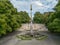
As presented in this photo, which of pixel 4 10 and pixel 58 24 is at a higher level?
pixel 4 10

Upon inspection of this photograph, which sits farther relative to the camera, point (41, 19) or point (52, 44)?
point (41, 19)

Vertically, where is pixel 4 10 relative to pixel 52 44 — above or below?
above

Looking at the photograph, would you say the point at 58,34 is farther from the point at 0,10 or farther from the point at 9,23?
the point at 0,10

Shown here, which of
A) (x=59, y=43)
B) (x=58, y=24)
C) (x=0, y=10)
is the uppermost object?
(x=0, y=10)

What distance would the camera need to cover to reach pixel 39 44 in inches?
727

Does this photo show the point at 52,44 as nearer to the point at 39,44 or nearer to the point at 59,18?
the point at 39,44

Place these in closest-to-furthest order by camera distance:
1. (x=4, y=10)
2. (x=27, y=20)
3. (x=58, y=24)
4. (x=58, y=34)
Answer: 1. (x=58, y=24)
2. (x=4, y=10)
3. (x=58, y=34)
4. (x=27, y=20)

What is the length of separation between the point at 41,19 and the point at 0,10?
19027 millimetres

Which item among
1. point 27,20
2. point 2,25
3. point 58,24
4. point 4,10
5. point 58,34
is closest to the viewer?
point 2,25

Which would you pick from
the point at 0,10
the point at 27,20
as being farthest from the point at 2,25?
the point at 27,20

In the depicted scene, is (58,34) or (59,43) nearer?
(59,43)

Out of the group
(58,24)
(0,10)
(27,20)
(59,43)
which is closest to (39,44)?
(59,43)

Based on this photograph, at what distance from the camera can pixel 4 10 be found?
23.2 meters

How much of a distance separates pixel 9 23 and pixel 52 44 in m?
7.89
